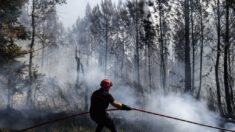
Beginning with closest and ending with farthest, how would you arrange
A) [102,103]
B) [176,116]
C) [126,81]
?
[102,103], [176,116], [126,81]

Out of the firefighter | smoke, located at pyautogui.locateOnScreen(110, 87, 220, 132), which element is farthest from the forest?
the firefighter

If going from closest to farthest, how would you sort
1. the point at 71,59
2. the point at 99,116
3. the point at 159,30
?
the point at 99,116 → the point at 159,30 → the point at 71,59

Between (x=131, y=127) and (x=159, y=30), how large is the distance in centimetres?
2152

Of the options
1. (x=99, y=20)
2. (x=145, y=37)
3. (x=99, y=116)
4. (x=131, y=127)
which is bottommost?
(x=131, y=127)

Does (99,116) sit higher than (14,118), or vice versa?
(99,116)

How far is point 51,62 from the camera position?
241ft

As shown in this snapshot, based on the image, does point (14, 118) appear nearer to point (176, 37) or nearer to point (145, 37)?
point (145, 37)

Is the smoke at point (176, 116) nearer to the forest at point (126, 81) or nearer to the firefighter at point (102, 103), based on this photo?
the forest at point (126, 81)

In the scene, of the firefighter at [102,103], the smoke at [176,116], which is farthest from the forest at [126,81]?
the firefighter at [102,103]

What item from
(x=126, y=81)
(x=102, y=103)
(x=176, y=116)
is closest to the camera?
(x=102, y=103)

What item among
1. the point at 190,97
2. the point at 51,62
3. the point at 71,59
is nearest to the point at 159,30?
the point at 190,97

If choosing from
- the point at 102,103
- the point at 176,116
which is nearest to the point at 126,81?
the point at 176,116

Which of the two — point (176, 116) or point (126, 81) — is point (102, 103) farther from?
point (126, 81)

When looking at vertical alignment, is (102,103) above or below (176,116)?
above
